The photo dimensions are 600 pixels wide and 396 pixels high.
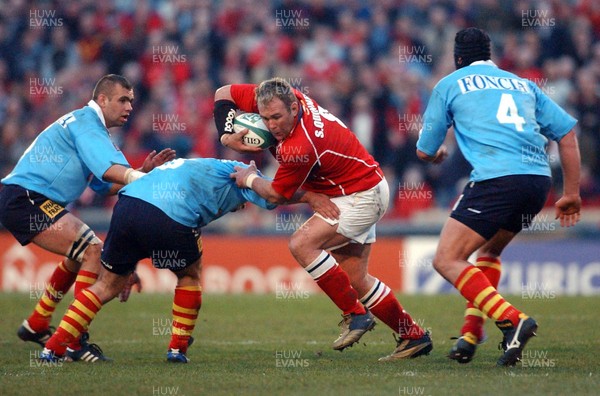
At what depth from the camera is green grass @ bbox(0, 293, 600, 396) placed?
6289 mm

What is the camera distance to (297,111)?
24.8 feet

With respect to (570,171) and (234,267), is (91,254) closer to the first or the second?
(570,171)

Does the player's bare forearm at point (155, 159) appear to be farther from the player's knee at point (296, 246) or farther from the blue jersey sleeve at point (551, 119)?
the blue jersey sleeve at point (551, 119)

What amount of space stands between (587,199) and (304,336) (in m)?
7.53

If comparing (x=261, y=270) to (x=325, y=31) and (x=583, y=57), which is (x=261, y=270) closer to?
(x=325, y=31)

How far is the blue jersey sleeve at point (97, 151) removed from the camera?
7.93 metres

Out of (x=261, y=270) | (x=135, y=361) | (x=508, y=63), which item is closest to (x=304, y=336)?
(x=135, y=361)

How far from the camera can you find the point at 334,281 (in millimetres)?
7730

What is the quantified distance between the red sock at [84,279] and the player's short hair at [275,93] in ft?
7.08

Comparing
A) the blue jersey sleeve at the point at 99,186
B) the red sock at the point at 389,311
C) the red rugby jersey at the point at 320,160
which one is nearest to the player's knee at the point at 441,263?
the red sock at the point at 389,311

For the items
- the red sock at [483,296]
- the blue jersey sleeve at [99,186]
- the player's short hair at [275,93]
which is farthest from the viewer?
the blue jersey sleeve at [99,186]

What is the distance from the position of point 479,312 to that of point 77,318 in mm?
3128

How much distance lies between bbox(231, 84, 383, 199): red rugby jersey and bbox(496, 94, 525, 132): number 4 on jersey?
1226 mm

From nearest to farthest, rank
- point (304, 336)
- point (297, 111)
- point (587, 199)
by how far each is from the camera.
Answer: point (297, 111), point (304, 336), point (587, 199)
